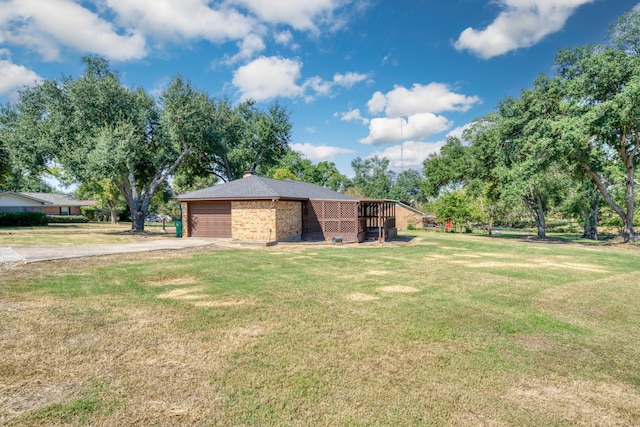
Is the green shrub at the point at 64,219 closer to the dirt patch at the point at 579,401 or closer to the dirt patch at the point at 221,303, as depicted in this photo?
A: the dirt patch at the point at 221,303

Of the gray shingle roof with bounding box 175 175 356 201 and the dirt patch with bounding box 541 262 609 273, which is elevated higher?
the gray shingle roof with bounding box 175 175 356 201

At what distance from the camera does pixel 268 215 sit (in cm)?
1728

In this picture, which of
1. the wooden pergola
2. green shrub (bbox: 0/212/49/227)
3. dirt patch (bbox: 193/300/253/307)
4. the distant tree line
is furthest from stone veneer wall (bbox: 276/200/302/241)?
green shrub (bbox: 0/212/49/227)

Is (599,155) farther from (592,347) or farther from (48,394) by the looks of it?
(48,394)

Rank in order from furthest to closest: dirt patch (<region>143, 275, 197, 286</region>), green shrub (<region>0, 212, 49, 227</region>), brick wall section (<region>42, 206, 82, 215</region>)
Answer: brick wall section (<region>42, 206, 82, 215</region>), green shrub (<region>0, 212, 49, 227</region>), dirt patch (<region>143, 275, 197, 286</region>)

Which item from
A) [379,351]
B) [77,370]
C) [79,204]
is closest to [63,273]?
[77,370]

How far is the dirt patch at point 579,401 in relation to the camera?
287cm

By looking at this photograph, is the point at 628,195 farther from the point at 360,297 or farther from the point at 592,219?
the point at 360,297

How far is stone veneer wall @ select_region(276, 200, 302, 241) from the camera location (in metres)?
17.5

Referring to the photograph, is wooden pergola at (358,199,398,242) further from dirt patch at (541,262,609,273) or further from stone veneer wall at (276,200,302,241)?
dirt patch at (541,262,609,273)

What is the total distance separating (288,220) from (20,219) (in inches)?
1124

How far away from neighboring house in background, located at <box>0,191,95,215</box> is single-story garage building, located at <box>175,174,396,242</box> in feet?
107

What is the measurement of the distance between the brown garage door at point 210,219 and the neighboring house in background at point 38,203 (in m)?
32.7

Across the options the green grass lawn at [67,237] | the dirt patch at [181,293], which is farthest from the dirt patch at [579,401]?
the green grass lawn at [67,237]
